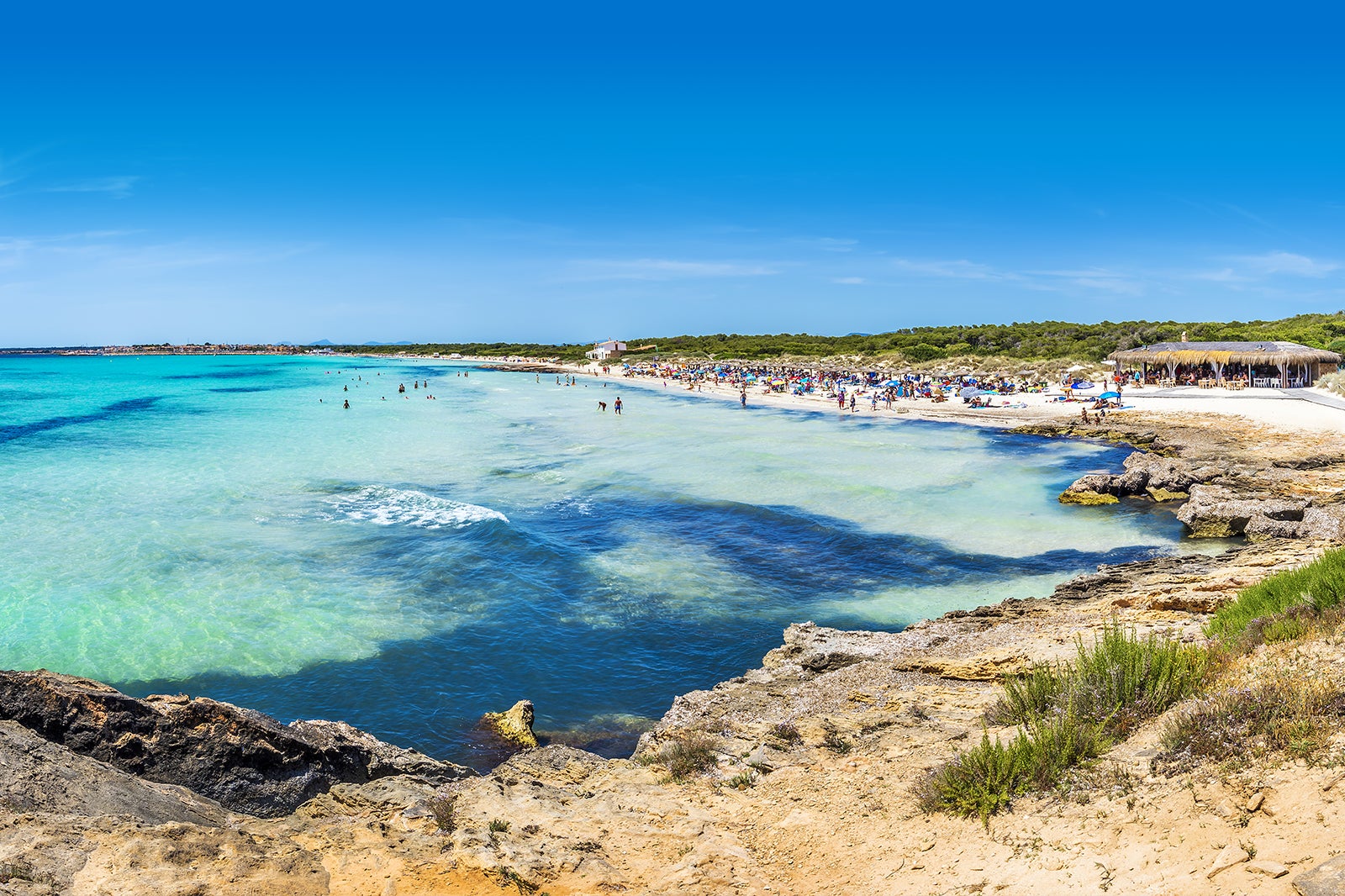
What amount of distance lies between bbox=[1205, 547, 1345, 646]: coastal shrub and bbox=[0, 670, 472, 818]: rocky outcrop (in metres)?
8.02

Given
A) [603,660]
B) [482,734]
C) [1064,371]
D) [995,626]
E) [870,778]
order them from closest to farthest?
[870,778]
[482,734]
[995,626]
[603,660]
[1064,371]

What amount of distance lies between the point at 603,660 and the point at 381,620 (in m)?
4.33

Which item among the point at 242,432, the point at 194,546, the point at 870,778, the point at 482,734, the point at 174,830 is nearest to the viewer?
the point at 174,830

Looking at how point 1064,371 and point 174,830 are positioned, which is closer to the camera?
point 174,830

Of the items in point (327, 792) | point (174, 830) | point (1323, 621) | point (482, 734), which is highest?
point (1323, 621)

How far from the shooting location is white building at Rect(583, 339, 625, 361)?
12038cm

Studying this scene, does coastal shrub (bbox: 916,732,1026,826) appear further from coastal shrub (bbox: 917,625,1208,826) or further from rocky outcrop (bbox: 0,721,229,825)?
rocky outcrop (bbox: 0,721,229,825)

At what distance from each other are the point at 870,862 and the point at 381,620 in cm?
1075

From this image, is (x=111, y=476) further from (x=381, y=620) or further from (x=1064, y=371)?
(x=1064, y=371)

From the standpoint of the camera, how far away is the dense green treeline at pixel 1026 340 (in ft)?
199

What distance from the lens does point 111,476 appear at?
27.1 meters

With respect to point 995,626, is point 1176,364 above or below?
above

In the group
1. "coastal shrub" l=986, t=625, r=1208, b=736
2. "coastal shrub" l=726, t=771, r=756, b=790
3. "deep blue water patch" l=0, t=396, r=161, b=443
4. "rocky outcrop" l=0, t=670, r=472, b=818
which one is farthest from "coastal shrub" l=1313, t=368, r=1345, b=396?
"deep blue water patch" l=0, t=396, r=161, b=443

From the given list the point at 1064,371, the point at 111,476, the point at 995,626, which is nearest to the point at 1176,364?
the point at 1064,371
